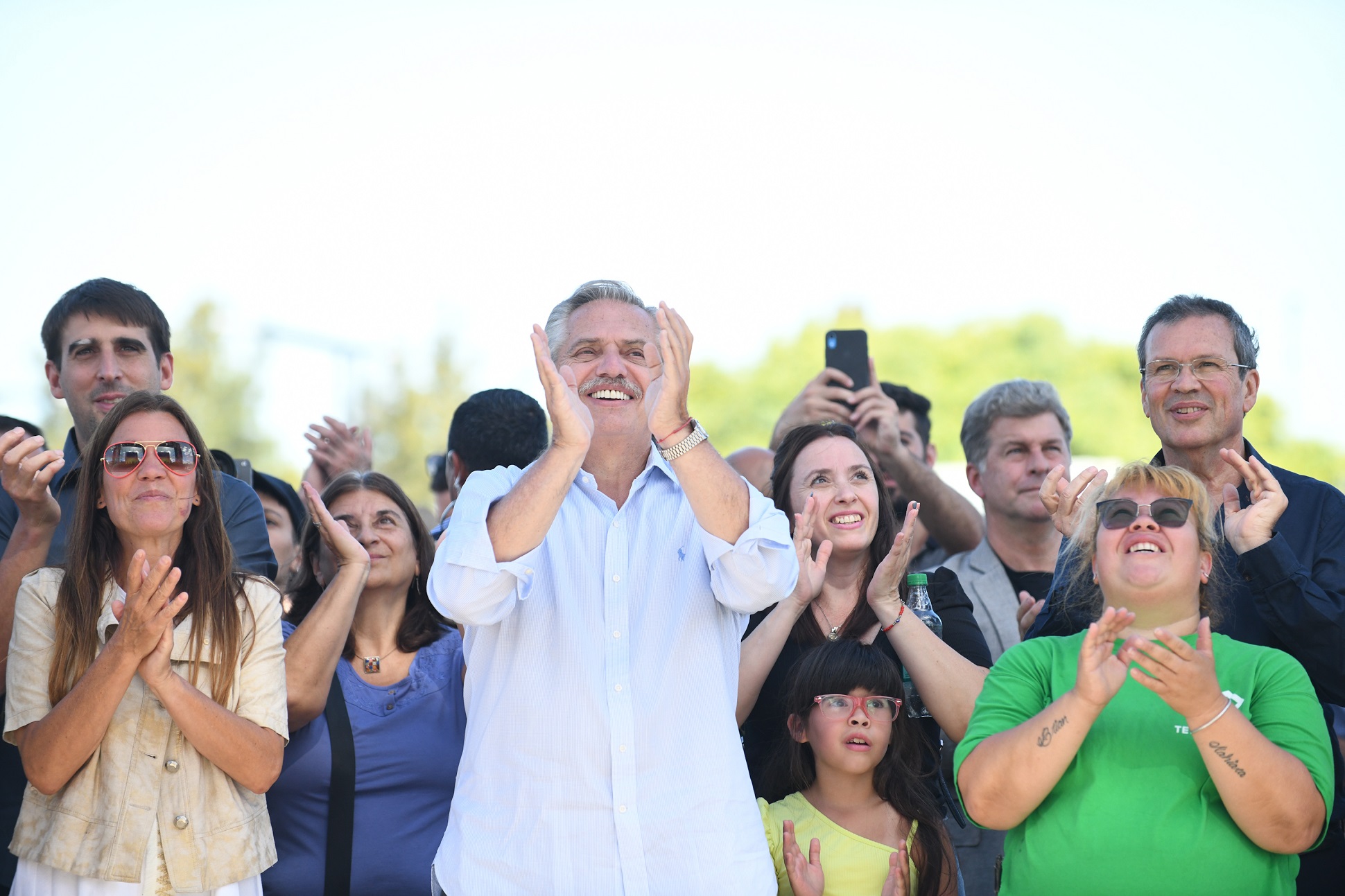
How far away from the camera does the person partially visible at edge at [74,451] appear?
3.44 metres

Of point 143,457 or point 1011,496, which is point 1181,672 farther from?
point 143,457

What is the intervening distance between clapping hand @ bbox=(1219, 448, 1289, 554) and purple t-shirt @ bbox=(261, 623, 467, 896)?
236 cm

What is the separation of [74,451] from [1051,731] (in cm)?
329

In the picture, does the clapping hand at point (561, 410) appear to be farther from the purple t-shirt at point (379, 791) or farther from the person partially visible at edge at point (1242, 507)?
the purple t-shirt at point (379, 791)

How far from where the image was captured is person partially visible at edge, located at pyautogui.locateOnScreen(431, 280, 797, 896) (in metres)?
2.63

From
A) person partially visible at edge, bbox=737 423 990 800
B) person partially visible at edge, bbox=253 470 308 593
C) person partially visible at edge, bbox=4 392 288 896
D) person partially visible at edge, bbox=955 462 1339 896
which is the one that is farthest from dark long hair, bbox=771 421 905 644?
person partially visible at edge, bbox=253 470 308 593

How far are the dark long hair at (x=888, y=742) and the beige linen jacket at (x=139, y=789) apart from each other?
4.75ft

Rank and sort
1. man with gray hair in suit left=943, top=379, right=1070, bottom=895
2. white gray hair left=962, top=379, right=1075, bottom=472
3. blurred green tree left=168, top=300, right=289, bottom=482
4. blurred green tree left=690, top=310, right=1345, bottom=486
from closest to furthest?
man with gray hair in suit left=943, top=379, right=1070, bottom=895 < white gray hair left=962, top=379, right=1075, bottom=472 < blurred green tree left=168, top=300, right=289, bottom=482 < blurred green tree left=690, top=310, right=1345, bottom=486

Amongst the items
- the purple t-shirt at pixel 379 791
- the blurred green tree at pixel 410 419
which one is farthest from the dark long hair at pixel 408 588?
the blurred green tree at pixel 410 419

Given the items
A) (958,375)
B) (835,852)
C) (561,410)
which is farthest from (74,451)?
(958,375)

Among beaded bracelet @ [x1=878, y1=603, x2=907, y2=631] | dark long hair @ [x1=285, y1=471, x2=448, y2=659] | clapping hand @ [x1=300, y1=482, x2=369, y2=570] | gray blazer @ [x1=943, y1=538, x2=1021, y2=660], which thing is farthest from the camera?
gray blazer @ [x1=943, y1=538, x2=1021, y2=660]

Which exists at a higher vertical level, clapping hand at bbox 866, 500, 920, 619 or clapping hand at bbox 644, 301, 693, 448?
clapping hand at bbox 644, 301, 693, 448

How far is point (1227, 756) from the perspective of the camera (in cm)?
271

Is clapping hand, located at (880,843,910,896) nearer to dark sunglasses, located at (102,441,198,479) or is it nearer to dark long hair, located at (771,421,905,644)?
dark long hair, located at (771,421,905,644)
